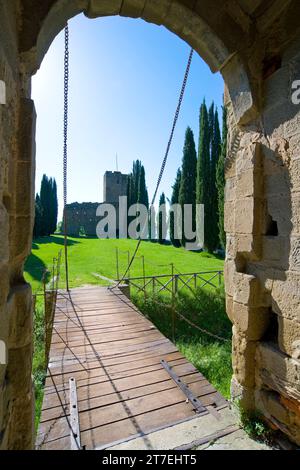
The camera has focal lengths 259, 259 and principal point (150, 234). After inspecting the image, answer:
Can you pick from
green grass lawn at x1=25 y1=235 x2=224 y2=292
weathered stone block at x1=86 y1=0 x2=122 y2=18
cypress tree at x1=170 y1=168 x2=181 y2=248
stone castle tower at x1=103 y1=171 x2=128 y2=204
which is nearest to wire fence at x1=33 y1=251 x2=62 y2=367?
green grass lawn at x1=25 y1=235 x2=224 y2=292

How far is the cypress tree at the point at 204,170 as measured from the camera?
63.1ft

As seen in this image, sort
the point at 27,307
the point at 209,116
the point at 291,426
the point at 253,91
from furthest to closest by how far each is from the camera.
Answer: the point at 209,116, the point at 253,91, the point at 291,426, the point at 27,307

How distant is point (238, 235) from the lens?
7.75 ft

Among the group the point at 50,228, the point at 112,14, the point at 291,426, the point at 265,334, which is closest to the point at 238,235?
the point at 265,334

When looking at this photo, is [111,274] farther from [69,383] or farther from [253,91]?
[253,91]

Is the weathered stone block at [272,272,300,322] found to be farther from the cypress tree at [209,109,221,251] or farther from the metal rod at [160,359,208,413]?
the cypress tree at [209,109,221,251]

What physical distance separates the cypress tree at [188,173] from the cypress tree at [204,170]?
7.36 ft

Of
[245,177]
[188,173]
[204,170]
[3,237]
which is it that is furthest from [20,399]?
[188,173]

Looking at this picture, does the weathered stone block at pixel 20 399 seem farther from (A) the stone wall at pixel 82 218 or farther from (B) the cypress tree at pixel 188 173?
(A) the stone wall at pixel 82 218

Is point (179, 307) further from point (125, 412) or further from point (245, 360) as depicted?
point (245, 360)

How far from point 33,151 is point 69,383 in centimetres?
269

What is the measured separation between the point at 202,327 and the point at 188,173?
15598 millimetres

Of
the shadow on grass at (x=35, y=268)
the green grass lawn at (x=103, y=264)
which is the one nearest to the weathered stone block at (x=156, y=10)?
the green grass lawn at (x=103, y=264)
